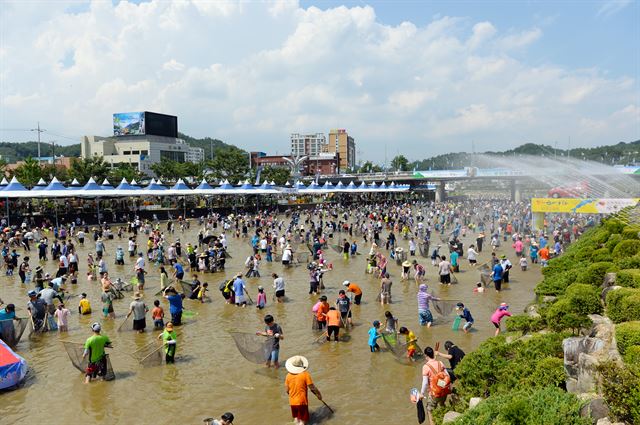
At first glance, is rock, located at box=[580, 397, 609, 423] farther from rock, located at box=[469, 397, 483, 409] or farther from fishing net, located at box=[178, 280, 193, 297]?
fishing net, located at box=[178, 280, 193, 297]

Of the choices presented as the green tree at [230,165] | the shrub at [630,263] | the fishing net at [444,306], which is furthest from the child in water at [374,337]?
the green tree at [230,165]

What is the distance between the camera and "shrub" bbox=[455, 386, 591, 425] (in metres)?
5.25

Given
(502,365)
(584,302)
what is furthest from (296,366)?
(584,302)

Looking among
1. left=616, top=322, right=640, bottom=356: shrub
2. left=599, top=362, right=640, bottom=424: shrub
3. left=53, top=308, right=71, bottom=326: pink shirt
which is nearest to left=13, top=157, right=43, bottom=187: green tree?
left=53, top=308, right=71, bottom=326: pink shirt

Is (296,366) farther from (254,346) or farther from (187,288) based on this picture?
(187,288)

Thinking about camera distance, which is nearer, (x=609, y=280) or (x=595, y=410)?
(x=595, y=410)

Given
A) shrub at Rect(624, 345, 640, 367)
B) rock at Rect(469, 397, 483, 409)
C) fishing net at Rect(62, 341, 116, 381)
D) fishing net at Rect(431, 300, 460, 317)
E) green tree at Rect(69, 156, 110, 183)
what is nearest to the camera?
shrub at Rect(624, 345, 640, 367)

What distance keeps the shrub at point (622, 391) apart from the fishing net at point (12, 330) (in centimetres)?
1233

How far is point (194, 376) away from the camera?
10133 mm

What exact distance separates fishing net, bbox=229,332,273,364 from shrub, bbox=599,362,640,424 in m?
6.33

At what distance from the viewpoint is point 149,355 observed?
34.5ft

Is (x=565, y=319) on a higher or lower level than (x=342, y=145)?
lower

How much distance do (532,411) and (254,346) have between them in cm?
611

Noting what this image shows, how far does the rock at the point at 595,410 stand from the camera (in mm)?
5406
